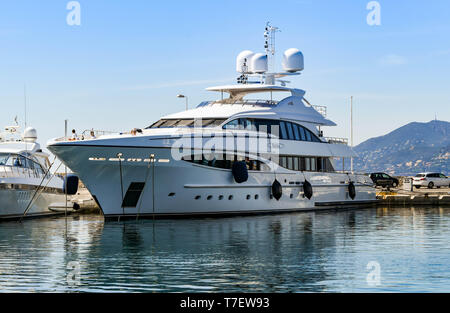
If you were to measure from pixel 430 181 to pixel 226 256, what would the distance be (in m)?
39.8

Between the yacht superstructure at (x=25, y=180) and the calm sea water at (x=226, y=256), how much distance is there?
1.46m

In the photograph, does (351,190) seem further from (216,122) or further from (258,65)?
(216,122)

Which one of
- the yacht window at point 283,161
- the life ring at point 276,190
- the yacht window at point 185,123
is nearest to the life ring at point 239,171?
the life ring at point 276,190

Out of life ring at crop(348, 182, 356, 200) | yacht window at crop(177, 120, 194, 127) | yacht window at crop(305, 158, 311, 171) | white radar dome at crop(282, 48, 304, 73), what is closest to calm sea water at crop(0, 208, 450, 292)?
yacht window at crop(177, 120, 194, 127)

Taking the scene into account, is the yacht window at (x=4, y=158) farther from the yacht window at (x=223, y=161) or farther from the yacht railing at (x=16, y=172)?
the yacht window at (x=223, y=161)

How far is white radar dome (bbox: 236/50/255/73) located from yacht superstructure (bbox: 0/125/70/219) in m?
12.0

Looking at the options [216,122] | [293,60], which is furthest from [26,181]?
[293,60]

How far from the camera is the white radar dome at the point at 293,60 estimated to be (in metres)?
40.7

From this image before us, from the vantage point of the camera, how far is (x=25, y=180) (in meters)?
33.7

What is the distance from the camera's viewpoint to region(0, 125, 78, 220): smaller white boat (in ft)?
107

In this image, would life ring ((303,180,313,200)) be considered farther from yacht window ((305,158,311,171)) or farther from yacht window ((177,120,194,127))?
yacht window ((177,120,194,127))

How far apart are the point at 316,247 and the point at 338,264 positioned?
3658 mm
